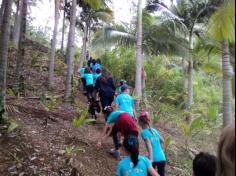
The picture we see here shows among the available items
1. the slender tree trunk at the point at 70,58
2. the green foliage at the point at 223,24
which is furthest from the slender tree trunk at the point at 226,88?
the slender tree trunk at the point at 70,58

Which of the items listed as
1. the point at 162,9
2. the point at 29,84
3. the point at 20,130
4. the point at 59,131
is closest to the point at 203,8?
the point at 162,9

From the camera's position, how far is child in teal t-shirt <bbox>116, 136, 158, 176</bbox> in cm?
419

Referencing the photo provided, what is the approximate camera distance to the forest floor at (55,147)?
22.5 feet

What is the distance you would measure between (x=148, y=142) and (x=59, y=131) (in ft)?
11.5

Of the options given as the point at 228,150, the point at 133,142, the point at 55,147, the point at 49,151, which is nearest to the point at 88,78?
the point at 55,147

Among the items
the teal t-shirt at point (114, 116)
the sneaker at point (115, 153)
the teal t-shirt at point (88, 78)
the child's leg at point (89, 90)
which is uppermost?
the teal t-shirt at point (88, 78)

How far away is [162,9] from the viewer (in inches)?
679

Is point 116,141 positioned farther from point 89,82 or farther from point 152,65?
point 152,65

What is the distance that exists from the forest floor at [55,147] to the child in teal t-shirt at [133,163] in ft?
9.22

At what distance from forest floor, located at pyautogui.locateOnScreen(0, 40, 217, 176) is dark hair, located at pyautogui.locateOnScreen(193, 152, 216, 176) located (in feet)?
13.9

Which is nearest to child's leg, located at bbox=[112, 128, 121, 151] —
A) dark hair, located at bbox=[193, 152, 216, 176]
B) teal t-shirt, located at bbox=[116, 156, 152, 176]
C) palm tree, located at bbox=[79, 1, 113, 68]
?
teal t-shirt, located at bbox=[116, 156, 152, 176]

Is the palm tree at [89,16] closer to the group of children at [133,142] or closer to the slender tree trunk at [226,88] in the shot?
the group of children at [133,142]

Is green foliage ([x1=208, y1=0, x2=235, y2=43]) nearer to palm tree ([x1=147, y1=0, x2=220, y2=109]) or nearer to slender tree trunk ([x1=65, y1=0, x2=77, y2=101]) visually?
slender tree trunk ([x1=65, y1=0, x2=77, y2=101])

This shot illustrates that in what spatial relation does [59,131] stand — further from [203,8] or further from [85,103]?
[203,8]
